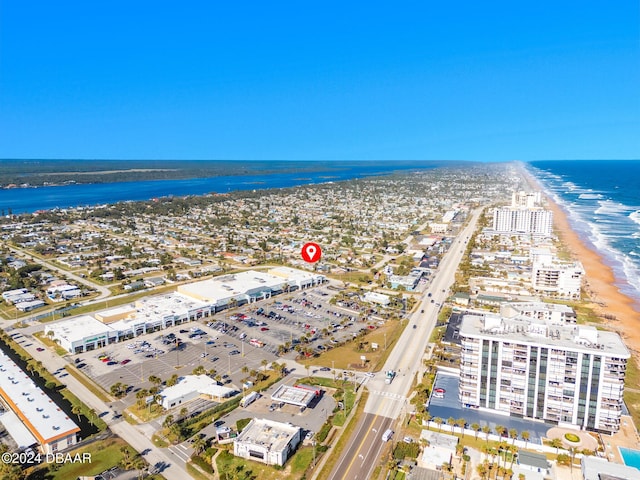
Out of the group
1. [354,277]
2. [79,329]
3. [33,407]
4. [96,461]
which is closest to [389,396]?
Result: [96,461]

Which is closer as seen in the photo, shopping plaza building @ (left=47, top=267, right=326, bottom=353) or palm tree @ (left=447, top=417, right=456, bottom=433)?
palm tree @ (left=447, top=417, right=456, bottom=433)

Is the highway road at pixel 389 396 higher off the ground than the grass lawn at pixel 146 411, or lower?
lower

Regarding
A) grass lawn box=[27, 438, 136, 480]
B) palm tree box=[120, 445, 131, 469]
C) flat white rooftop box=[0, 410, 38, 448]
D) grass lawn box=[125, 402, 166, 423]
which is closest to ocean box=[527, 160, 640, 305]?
grass lawn box=[125, 402, 166, 423]

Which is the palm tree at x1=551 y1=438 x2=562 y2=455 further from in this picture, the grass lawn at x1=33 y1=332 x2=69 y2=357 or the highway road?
the grass lawn at x1=33 y1=332 x2=69 y2=357

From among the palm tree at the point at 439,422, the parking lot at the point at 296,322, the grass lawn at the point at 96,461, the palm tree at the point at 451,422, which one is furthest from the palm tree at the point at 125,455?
the palm tree at the point at 451,422

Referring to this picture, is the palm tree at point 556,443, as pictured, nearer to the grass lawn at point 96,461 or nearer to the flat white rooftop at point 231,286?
the grass lawn at point 96,461

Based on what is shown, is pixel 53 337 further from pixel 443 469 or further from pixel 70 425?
pixel 443 469
